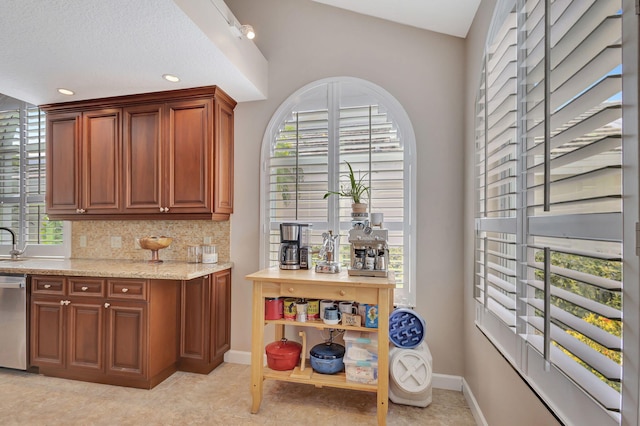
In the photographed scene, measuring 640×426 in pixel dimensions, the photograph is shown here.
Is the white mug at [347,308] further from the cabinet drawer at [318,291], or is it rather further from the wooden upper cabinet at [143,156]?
the wooden upper cabinet at [143,156]

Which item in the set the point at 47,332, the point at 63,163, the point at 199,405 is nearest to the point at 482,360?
the point at 199,405

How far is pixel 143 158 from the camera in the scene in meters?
2.98

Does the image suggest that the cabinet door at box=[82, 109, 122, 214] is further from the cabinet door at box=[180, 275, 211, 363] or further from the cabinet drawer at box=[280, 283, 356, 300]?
the cabinet drawer at box=[280, 283, 356, 300]

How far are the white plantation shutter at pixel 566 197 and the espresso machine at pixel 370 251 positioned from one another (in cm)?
78

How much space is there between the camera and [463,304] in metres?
2.61

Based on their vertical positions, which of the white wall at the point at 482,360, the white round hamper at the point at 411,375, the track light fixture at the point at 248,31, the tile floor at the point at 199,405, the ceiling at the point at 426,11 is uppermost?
the ceiling at the point at 426,11

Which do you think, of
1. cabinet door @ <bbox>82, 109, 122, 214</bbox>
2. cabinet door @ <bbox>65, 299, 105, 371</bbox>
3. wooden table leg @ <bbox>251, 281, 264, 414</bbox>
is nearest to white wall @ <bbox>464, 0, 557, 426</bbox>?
wooden table leg @ <bbox>251, 281, 264, 414</bbox>

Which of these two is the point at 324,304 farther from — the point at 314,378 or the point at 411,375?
the point at 411,375

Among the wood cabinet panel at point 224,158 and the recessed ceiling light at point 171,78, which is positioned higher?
the recessed ceiling light at point 171,78

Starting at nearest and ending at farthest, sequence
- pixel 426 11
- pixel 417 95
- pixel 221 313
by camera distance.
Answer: pixel 426 11 → pixel 417 95 → pixel 221 313

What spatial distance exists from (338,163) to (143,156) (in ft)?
5.90

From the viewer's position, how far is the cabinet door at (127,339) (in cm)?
252

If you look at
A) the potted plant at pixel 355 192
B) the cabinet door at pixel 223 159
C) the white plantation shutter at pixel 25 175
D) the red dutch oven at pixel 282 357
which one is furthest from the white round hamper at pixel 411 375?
the white plantation shutter at pixel 25 175

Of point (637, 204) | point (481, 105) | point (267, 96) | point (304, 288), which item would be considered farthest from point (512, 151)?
point (267, 96)
